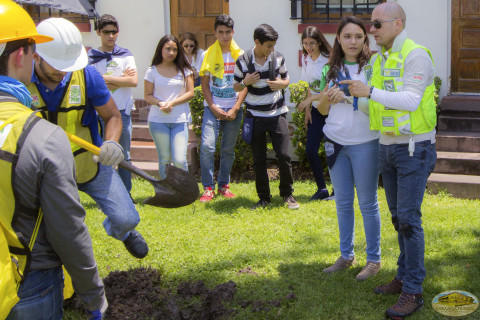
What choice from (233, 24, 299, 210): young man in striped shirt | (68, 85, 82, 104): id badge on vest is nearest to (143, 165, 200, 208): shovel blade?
(68, 85, 82, 104): id badge on vest

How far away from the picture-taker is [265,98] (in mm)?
6883

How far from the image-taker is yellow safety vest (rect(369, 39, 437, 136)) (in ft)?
13.2

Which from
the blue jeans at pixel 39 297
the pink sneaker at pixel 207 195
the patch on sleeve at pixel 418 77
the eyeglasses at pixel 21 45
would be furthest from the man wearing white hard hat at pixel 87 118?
the pink sneaker at pixel 207 195

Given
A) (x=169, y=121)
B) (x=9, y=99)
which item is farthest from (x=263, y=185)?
(x=9, y=99)

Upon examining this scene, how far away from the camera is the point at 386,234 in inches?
233

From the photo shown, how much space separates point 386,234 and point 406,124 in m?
2.14

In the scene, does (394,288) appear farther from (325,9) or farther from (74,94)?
(325,9)

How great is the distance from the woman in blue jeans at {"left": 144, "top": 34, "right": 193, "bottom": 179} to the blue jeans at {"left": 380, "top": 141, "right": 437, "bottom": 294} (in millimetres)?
3322

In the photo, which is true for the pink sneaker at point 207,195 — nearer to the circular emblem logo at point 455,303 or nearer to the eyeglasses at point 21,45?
the circular emblem logo at point 455,303

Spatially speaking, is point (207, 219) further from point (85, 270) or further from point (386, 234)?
point (85, 270)

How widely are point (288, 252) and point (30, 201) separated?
3.44 metres

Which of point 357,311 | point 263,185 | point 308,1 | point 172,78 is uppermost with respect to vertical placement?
point 308,1

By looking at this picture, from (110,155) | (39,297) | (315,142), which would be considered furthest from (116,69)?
(39,297)

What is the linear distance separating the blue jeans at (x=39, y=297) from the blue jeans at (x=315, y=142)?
4.93 m
